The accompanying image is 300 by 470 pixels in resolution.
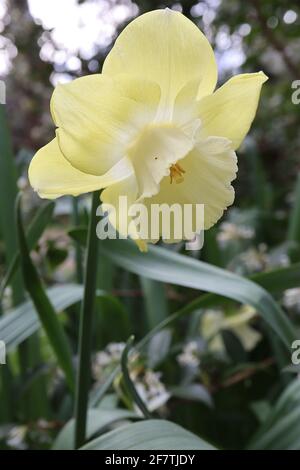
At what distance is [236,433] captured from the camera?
0.79 m

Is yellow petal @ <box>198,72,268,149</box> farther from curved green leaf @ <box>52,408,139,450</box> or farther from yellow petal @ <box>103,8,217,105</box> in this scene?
curved green leaf @ <box>52,408,139,450</box>

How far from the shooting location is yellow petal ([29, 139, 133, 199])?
1.30 ft

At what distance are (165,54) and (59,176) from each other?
0.38 ft

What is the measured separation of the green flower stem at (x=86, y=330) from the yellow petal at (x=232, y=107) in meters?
0.11

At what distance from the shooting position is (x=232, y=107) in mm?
407

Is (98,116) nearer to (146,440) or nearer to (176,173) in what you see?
(176,173)

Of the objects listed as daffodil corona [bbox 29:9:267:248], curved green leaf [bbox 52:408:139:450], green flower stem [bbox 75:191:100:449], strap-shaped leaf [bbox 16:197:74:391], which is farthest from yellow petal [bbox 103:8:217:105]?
curved green leaf [bbox 52:408:139:450]

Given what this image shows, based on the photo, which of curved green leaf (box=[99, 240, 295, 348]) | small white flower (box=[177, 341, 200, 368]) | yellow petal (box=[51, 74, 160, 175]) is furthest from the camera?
small white flower (box=[177, 341, 200, 368])

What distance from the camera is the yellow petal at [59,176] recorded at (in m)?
0.40

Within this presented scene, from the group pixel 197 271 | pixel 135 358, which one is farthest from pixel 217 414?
pixel 197 271

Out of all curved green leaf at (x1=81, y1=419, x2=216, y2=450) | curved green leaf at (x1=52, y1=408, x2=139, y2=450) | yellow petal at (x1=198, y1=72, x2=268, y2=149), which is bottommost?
curved green leaf at (x1=52, y1=408, x2=139, y2=450)

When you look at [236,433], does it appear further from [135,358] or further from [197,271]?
[197,271]
